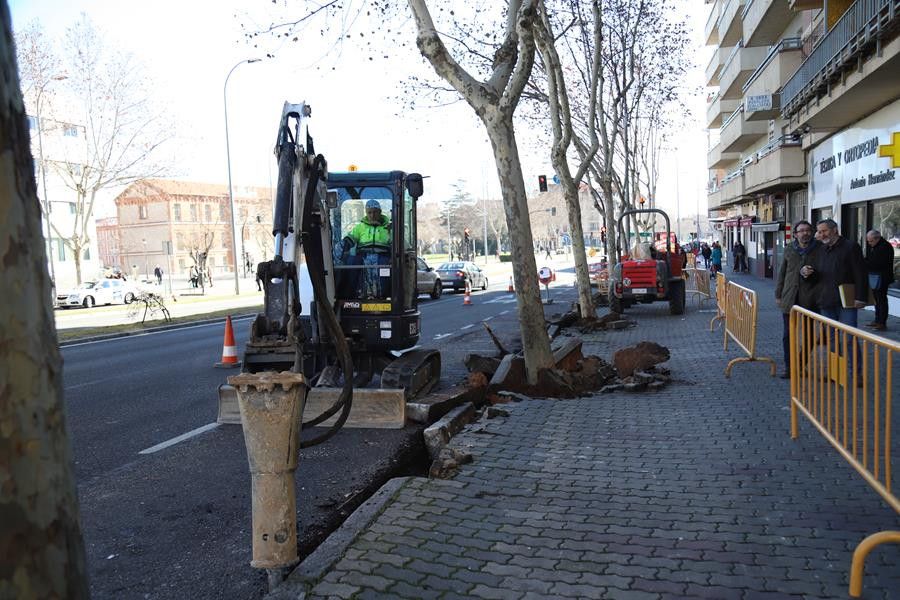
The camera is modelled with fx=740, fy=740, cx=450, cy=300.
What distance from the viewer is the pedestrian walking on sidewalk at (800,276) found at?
8047 mm

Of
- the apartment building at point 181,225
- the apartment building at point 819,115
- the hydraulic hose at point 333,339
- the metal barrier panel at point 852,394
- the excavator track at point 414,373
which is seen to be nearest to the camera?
the metal barrier panel at point 852,394

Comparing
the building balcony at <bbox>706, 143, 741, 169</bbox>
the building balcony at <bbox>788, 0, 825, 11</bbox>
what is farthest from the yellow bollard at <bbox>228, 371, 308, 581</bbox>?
the building balcony at <bbox>706, 143, 741, 169</bbox>

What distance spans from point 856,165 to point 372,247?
15.1 m

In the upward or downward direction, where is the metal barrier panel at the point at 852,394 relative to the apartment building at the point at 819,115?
downward

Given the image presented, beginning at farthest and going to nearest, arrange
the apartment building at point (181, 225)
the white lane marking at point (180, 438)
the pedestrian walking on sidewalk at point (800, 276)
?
the apartment building at point (181, 225), the pedestrian walking on sidewalk at point (800, 276), the white lane marking at point (180, 438)

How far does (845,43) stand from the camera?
50.4ft

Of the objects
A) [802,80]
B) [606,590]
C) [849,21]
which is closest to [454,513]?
[606,590]

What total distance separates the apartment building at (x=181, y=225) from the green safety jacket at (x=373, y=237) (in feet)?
219

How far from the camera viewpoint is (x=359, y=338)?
8.16 m

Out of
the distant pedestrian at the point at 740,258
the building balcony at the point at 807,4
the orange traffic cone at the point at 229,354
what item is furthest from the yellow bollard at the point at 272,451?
the distant pedestrian at the point at 740,258

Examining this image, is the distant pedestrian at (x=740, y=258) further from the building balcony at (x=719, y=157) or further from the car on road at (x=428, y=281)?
the car on road at (x=428, y=281)

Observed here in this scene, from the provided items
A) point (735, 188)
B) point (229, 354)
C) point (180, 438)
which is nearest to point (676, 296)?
point (229, 354)

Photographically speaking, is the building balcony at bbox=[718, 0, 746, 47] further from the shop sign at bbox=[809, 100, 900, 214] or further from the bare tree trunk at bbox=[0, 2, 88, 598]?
the bare tree trunk at bbox=[0, 2, 88, 598]

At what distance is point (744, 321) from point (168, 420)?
23.4 ft
